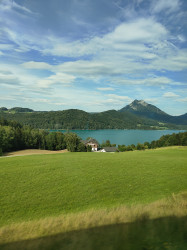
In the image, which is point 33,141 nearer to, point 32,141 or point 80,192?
point 32,141

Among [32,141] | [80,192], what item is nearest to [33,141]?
[32,141]

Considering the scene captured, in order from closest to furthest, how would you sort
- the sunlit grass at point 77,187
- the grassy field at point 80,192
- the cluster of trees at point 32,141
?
1. the grassy field at point 80,192
2. the sunlit grass at point 77,187
3. the cluster of trees at point 32,141

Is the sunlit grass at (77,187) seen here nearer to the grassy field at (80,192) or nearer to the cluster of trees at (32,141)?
the grassy field at (80,192)

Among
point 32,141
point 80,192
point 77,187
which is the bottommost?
point 32,141

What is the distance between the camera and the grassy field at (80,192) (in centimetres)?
810

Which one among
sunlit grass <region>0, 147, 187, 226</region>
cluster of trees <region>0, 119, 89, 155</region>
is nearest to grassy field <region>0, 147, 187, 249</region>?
sunlit grass <region>0, 147, 187, 226</region>

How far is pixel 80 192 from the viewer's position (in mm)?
10336

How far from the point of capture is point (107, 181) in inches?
468

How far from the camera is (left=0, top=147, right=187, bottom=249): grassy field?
8.10 meters

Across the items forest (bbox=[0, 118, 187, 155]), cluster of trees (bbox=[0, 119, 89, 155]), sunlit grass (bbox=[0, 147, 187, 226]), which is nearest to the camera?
sunlit grass (bbox=[0, 147, 187, 226])

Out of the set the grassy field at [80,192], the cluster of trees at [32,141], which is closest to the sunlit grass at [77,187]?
the grassy field at [80,192]

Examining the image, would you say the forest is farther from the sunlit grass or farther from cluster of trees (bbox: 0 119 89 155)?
the sunlit grass

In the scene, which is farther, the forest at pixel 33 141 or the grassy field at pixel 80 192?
the forest at pixel 33 141

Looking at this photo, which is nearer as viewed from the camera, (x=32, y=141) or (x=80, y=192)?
(x=80, y=192)
